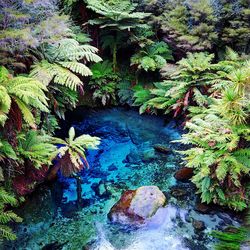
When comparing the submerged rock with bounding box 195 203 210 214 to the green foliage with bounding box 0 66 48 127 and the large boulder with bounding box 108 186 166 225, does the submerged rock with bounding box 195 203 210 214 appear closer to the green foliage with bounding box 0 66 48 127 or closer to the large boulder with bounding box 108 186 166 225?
the large boulder with bounding box 108 186 166 225

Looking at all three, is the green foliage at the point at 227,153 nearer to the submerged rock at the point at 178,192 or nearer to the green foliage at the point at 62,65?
the submerged rock at the point at 178,192

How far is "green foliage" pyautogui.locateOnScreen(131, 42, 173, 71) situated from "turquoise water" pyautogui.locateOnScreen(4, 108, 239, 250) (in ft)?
8.00

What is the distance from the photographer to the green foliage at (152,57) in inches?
381

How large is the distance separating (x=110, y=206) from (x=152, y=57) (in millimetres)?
5643

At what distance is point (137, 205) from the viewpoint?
5.64 metres

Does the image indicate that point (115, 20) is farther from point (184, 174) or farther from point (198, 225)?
point (198, 225)

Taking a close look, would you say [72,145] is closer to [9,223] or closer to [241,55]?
[9,223]

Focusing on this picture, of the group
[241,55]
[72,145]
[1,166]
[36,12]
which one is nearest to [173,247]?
[72,145]

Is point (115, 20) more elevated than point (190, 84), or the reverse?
point (115, 20)

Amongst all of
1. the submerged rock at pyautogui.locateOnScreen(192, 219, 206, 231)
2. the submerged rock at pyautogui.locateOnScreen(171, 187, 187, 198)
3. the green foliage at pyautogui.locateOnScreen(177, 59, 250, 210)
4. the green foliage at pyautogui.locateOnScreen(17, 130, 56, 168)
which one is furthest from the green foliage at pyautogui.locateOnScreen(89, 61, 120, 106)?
the submerged rock at pyautogui.locateOnScreen(192, 219, 206, 231)

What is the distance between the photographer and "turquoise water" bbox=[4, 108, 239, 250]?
505cm

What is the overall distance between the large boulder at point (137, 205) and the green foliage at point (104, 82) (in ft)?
14.9

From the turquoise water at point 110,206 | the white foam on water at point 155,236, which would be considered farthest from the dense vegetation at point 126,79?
the white foam on water at point 155,236

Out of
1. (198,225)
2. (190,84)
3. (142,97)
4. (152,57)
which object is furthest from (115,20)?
(198,225)
